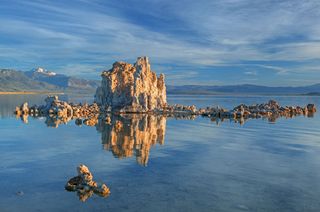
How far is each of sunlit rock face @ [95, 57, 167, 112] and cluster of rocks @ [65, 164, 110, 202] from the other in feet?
218

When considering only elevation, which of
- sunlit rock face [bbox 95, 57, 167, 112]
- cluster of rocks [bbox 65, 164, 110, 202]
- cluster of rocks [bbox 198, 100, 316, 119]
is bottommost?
cluster of rocks [bbox 65, 164, 110, 202]

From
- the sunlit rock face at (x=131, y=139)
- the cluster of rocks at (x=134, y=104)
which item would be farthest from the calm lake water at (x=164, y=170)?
the cluster of rocks at (x=134, y=104)

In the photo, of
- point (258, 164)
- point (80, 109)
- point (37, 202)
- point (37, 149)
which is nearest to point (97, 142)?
point (37, 149)

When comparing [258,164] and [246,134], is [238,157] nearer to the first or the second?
[258,164]

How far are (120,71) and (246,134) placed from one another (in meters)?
54.6

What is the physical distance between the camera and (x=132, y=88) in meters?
96.6

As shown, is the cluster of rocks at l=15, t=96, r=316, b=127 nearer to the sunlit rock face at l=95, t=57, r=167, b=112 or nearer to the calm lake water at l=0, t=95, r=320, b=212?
the sunlit rock face at l=95, t=57, r=167, b=112

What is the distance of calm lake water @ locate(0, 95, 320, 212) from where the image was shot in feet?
75.8

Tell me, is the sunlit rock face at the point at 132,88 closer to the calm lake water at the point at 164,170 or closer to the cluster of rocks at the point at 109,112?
the cluster of rocks at the point at 109,112

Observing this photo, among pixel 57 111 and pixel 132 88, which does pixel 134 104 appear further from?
pixel 57 111

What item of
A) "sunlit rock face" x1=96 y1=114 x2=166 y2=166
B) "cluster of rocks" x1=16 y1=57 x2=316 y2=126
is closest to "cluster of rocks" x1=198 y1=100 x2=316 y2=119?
"cluster of rocks" x1=16 y1=57 x2=316 y2=126

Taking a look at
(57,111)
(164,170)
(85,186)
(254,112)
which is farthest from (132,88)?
(85,186)

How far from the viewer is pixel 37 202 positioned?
2298cm

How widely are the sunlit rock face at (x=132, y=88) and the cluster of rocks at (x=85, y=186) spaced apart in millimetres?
66541
